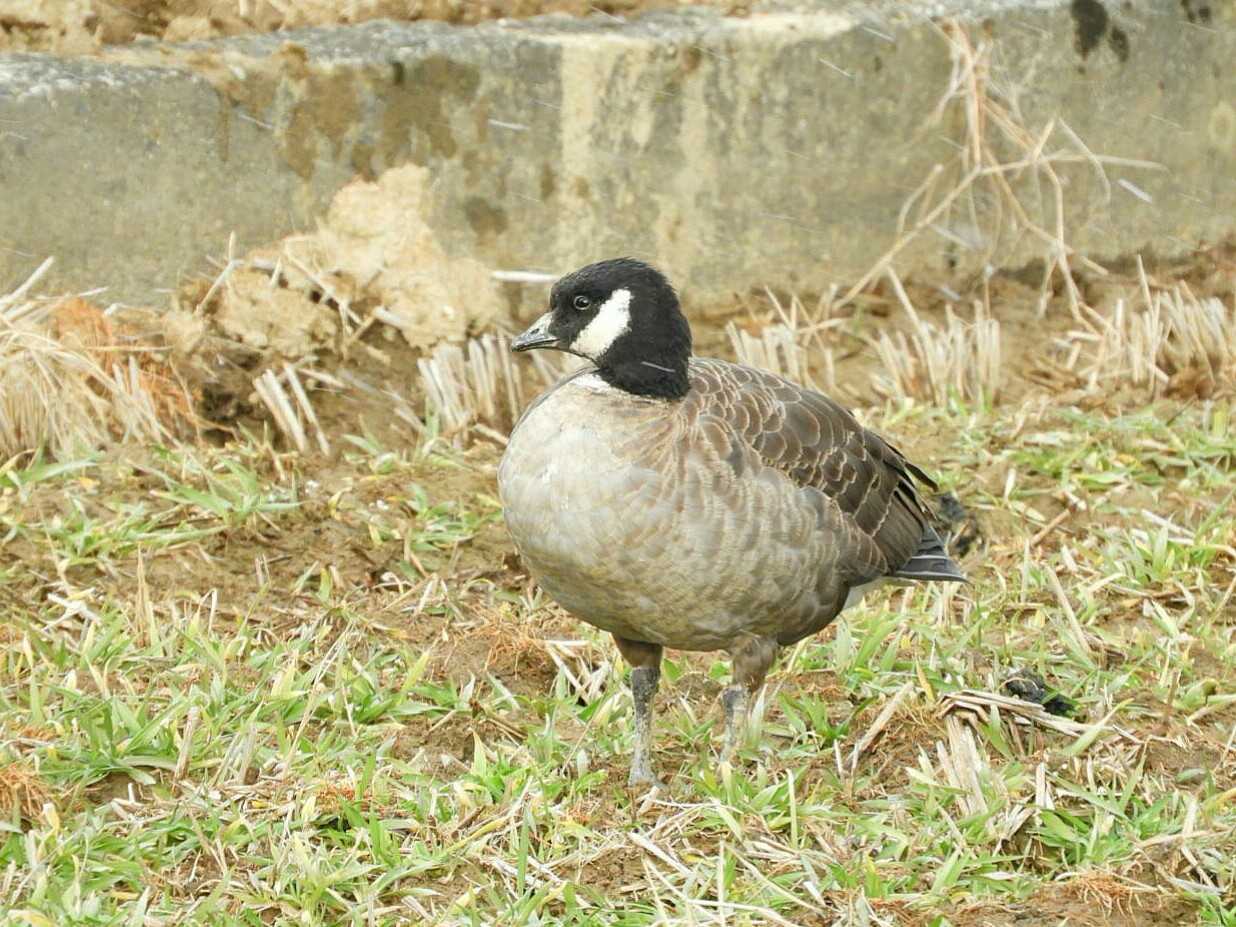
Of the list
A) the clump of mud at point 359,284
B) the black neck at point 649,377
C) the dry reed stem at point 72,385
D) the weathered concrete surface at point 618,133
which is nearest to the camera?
the black neck at point 649,377

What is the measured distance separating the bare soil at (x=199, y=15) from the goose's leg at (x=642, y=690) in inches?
117

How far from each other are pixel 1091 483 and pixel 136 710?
3.45 m

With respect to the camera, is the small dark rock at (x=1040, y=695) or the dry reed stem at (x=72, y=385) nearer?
the small dark rock at (x=1040, y=695)

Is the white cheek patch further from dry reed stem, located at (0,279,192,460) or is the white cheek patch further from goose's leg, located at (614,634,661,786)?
dry reed stem, located at (0,279,192,460)

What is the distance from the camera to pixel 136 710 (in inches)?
175

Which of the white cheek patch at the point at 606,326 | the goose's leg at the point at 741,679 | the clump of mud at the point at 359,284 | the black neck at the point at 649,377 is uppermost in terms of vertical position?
the white cheek patch at the point at 606,326

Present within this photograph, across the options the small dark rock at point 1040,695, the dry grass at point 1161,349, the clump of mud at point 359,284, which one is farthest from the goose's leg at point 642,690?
the dry grass at point 1161,349

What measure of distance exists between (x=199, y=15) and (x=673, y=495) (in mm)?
3088

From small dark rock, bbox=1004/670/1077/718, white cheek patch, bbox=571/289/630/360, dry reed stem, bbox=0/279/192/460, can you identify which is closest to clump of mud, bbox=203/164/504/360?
dry reed stem, bbox=0/279/192/460

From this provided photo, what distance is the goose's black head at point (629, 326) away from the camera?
4418 mm

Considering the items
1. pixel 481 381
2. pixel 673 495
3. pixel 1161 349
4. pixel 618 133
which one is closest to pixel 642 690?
pixel 673 495

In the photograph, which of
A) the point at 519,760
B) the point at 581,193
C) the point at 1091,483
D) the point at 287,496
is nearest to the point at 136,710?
the point at 519,760

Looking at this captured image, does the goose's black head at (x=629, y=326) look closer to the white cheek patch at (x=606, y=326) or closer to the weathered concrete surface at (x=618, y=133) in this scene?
the white cheek patch at (x=606, y=326)

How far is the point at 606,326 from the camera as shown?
448cm
